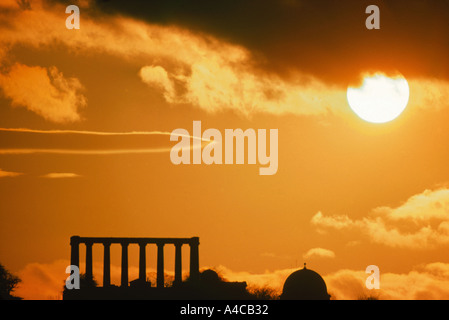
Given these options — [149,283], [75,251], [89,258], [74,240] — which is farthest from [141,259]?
[74,240]

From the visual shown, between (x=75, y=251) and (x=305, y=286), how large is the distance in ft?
84.5

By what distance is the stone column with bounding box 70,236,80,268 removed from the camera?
306ft

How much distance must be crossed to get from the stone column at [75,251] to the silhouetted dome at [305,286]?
23.1 meters

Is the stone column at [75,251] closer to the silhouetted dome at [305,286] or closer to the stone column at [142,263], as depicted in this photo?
the stone column at [142,263]

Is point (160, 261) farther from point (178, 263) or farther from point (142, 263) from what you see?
point (178, 263)

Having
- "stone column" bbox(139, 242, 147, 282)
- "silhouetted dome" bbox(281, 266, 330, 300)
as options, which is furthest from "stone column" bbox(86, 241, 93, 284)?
"silhouetted dome" bbox(281, 266, 330, 300)

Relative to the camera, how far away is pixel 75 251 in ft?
306

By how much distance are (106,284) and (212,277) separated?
11.9 metres

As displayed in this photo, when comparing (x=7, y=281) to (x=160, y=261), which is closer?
(x=160, y=261)

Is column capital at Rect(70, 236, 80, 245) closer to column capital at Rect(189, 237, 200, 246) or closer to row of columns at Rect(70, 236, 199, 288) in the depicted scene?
row of columns at Rect(70, 236, 199, 288)

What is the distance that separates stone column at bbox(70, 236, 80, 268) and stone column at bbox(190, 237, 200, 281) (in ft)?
41.8

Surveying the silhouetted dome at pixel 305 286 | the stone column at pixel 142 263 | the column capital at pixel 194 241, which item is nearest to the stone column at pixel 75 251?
the stone column at pixel 142 263
